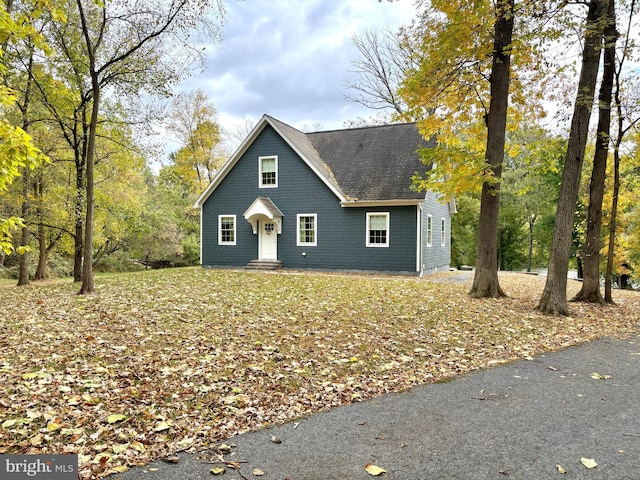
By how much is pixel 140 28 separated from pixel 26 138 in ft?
24.0

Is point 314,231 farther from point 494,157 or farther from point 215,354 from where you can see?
point 215,354

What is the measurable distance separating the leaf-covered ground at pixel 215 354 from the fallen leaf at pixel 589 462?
1880 mm

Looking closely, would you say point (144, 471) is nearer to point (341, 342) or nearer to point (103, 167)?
point (341, 342)

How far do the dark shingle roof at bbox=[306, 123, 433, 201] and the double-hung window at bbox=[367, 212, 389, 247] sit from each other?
74cm

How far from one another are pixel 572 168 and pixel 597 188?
2.32 metres

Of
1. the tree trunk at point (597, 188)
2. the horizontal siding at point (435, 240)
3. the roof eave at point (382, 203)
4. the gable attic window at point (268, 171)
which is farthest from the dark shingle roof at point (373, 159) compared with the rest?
the tree trunk at point (597, 188)

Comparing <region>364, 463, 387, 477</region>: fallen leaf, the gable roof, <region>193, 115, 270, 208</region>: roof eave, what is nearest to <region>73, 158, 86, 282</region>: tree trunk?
<region>193, 115, 270, 208</region>: roof eave

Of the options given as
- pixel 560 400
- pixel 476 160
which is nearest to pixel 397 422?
pixel 560 400

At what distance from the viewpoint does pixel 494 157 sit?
33.6 ft

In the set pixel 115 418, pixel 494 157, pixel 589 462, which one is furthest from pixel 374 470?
pixel 494 157

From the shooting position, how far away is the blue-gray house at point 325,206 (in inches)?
621

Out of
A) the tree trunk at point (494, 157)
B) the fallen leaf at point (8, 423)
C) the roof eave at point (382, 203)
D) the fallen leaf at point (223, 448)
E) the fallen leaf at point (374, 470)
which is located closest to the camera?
the fallen leaf at point (374, 470)

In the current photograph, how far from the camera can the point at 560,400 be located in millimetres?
4156

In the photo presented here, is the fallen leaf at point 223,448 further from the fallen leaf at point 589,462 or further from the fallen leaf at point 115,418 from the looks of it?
the fallen leaf at point 589,462
